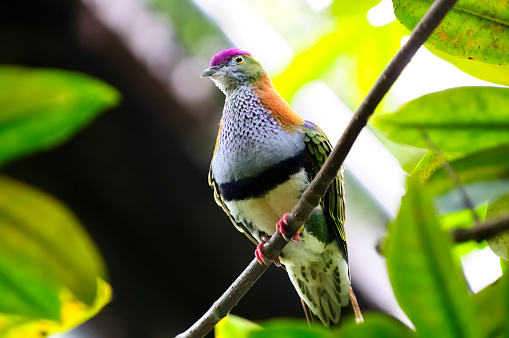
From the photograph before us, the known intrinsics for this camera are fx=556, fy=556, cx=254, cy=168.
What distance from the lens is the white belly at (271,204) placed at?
1.26 m

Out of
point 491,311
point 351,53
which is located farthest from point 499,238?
point 351,53

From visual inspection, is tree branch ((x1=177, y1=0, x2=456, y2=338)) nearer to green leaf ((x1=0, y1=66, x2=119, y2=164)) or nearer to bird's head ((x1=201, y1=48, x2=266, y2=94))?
green leaf ((x1=0, y1=66, x2=119, y2=164))

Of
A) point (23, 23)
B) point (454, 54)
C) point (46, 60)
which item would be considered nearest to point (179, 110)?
point (46, 60)

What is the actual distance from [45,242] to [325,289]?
1256 mm

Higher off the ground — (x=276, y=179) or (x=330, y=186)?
(x=276, y=179)

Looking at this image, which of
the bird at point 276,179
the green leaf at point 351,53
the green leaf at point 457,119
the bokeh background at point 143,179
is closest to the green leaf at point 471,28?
the green leaf at point 457,119

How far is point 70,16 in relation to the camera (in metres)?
1.61

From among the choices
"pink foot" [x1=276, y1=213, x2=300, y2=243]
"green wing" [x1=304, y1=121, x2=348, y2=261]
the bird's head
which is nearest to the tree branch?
"pink foot" [x1=276, y1=213, x2=300, y2=243]

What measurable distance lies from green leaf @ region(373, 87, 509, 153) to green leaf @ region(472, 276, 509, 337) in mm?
130

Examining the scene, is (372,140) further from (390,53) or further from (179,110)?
(390,53)

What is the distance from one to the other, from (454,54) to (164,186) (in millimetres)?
1031

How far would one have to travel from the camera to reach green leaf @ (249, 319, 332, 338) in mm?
376

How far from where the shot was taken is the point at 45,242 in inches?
13.3

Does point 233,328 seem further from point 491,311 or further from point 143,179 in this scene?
point 143,179
